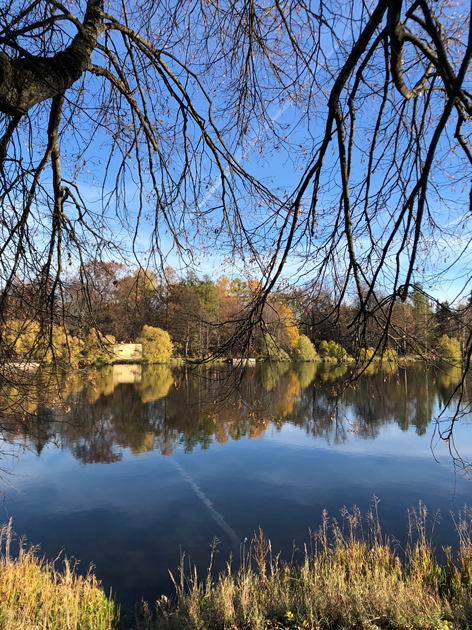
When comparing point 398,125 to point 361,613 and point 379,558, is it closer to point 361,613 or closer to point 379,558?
A: point 361,613

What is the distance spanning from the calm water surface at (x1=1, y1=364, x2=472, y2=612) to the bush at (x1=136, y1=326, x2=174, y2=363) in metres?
16.8

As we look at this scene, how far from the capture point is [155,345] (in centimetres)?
3189

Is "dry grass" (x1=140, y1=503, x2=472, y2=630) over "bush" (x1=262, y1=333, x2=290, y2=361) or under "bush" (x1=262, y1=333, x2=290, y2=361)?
under

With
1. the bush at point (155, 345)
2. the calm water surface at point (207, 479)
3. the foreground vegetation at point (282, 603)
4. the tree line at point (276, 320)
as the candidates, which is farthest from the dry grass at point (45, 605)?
the bush at point (155, 345)

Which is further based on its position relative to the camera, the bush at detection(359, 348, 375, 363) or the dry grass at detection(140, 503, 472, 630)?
the dry grass at detection(140, 503, 472, 630)

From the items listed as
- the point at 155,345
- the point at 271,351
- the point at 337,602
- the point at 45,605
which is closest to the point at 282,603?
the point at 337,602

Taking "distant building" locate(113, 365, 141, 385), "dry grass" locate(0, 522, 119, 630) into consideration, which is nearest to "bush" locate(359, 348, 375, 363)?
"dry grass" locate(0, 522, 119, 630)

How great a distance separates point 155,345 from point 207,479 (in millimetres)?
23984

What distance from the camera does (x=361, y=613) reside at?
10.6 feet

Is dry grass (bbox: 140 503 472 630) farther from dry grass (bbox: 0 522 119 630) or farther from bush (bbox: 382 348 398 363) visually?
bush (bbox: 382 348 398 363)

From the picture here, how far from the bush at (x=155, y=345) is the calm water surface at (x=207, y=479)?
16.8m

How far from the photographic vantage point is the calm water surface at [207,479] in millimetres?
5566

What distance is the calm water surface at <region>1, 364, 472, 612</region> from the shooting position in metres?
5.57

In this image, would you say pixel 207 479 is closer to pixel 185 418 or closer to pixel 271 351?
pixel 185 418
